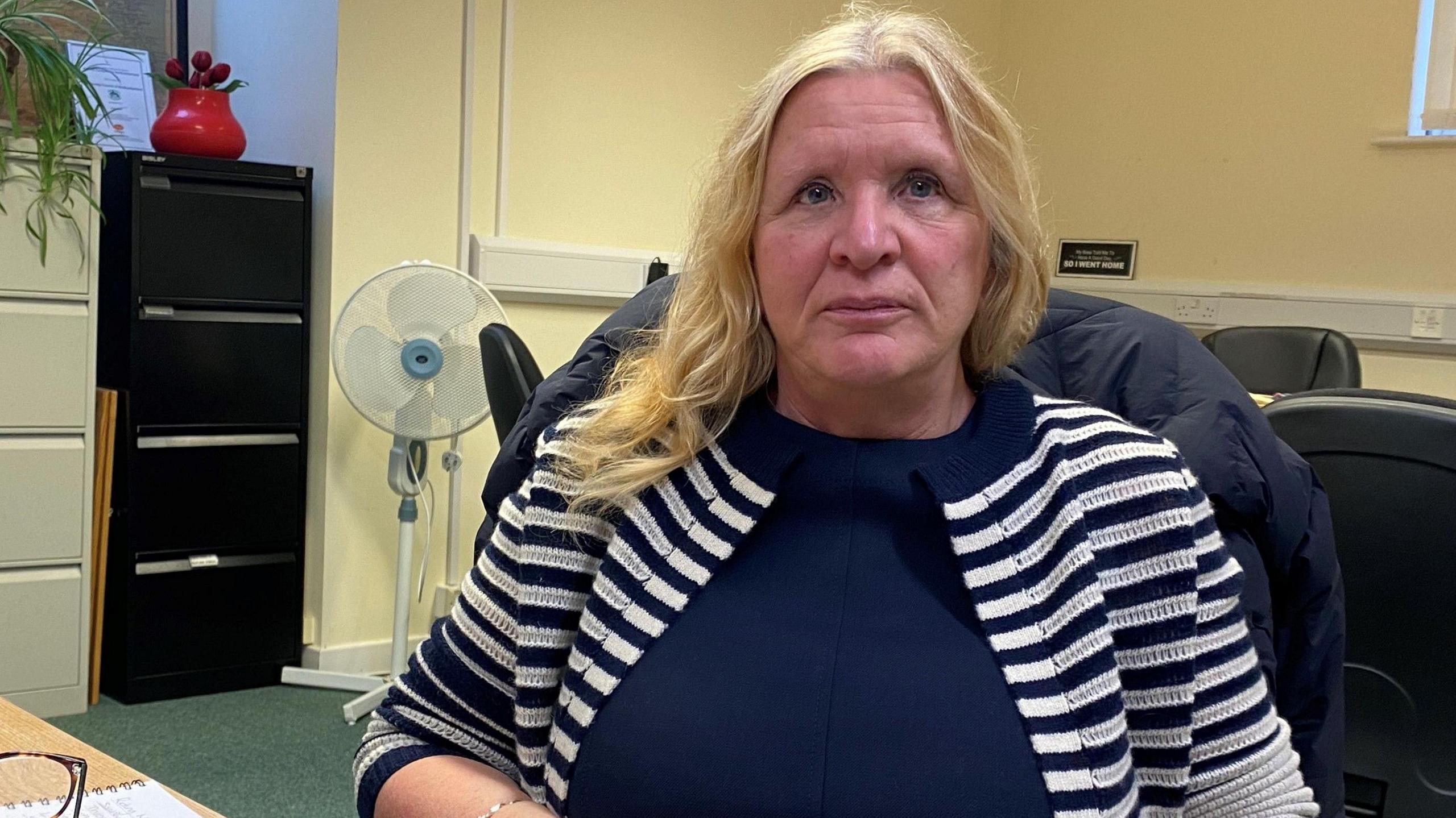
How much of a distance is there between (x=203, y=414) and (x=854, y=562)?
290cm

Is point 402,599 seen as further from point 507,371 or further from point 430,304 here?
point 507,371

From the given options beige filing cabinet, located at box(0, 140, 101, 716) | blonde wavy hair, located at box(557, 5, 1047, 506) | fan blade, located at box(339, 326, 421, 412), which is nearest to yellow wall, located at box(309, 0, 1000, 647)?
fan blade, located at box(339, 326, 421, 412)

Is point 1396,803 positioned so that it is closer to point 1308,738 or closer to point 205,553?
point 1308,738

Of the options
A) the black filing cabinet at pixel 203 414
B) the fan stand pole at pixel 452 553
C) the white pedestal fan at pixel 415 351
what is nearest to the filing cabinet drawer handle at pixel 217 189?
the black filing cabinet at pixel 203 414

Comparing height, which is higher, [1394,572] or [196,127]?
[196,127]

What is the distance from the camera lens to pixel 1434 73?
13.9 ft

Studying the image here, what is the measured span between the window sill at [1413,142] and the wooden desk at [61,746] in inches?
171

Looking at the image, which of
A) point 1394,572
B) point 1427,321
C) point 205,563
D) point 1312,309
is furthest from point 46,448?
point 1427,321

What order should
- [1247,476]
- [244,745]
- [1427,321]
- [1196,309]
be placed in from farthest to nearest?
1. [1196,309]
2. [1427,321]
3. [244,745]
4. [1247,476]

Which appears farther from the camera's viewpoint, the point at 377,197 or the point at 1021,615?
the point at 377,197

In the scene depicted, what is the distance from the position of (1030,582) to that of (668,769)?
35 centimetres

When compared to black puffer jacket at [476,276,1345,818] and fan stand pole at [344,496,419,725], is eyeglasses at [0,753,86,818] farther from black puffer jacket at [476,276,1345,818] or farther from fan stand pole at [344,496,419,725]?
fan stand pole at [344,496,419,725]

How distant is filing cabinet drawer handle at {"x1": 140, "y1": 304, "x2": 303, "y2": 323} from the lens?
3.44 meters

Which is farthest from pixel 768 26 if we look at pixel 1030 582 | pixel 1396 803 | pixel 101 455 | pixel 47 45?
pixel 1030 582
